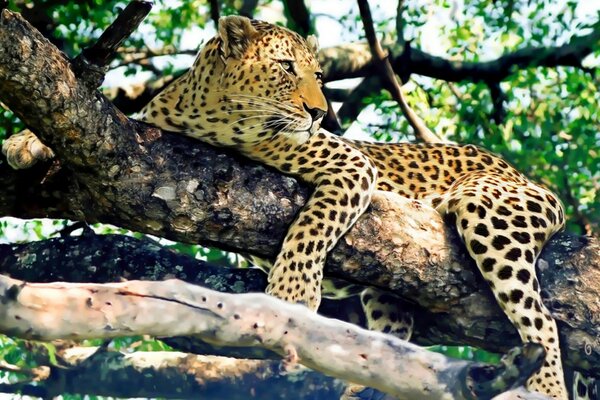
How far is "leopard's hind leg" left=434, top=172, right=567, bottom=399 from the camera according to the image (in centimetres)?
554

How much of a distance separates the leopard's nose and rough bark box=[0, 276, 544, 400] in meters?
1.97

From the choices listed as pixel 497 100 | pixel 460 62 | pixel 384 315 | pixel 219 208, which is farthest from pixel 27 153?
pixel 460 62

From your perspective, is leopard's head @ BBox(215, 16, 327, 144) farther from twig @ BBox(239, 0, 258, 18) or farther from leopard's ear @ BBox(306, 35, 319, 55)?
twig @ BBox(239, 0, 258, 18)

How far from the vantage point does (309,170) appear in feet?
18.9

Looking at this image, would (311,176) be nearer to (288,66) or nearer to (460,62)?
(288,66)

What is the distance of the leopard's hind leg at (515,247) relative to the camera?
5535 millimetres

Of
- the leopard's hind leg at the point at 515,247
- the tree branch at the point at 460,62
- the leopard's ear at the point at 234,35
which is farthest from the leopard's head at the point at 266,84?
the tree branch at the point at 460,62

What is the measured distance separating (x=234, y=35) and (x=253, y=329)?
2485 mm

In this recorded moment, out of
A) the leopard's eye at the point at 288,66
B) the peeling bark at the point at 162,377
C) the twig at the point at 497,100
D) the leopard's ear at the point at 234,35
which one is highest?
the leopard's ear at the point at 234,35

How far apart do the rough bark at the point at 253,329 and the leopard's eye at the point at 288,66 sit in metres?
2.26

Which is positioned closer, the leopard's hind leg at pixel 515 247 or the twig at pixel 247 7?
the leopard's hind leg at pixel 515 247

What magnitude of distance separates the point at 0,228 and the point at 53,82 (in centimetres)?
418

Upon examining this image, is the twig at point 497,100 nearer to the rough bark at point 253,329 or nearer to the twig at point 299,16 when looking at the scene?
the twig at point 299,16

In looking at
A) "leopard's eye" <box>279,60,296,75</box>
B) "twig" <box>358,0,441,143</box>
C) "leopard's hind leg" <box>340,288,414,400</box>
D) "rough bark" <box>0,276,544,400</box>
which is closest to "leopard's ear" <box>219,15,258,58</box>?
"leopard's eye" <box>279,60,296,75</box>
